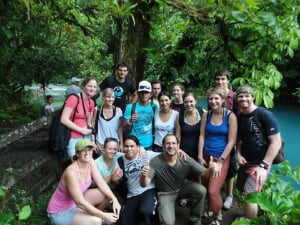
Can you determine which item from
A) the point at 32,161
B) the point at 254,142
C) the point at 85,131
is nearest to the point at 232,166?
the point at 254,142

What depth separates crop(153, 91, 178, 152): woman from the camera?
371 cm

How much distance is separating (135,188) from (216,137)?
1.01 meters

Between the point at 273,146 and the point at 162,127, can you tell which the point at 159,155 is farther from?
the point at 273,146

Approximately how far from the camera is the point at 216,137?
11.3ft

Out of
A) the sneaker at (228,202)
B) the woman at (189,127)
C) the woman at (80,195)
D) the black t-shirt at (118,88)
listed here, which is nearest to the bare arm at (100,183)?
the woman at (80,195)

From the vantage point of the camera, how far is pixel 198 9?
4.68m

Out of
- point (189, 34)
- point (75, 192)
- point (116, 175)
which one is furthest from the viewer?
point (189, 34)

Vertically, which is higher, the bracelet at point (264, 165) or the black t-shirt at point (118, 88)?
the black t-shirt at point (118, 88)

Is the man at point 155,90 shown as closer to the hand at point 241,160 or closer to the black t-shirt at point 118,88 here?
the black t-shirt at point 118,88

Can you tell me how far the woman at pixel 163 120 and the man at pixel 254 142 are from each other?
0.79 metres

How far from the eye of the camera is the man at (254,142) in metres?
3.00

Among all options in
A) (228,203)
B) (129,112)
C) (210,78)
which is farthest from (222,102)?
(210,78)

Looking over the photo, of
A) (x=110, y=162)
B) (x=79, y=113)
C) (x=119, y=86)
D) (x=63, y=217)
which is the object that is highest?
(x=119, y=86)

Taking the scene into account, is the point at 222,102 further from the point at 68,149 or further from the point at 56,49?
the point at 56,49
